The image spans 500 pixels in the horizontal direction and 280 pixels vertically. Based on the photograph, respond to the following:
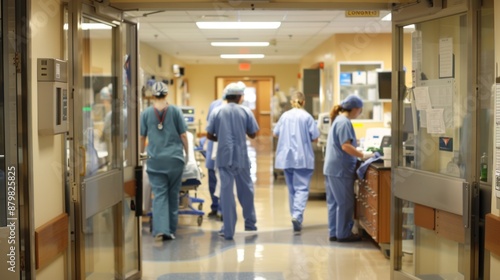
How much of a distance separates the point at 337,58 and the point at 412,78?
17.0 ft

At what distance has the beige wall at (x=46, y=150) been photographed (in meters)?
3.09

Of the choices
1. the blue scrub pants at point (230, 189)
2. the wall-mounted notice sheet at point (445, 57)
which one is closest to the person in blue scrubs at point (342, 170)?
the blue scrub pants at point (230, 189)

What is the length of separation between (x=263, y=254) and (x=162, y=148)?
53.1 inches

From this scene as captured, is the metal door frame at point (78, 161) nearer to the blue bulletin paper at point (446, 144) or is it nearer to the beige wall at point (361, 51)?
the blue bulletin paper at point (446, 144)

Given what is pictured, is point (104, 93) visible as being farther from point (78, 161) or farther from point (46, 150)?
point (46, 150)

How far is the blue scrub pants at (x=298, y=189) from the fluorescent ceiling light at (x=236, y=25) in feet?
8.45

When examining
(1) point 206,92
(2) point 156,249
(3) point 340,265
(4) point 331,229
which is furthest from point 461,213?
(1) point 206,92

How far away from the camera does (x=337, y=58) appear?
939 centimetres

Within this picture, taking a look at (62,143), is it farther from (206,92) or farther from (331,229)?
(206,92)

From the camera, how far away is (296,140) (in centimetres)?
664

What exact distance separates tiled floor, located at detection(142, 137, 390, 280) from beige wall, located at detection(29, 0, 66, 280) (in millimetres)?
1546

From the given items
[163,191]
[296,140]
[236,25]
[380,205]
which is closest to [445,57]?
[380,205]

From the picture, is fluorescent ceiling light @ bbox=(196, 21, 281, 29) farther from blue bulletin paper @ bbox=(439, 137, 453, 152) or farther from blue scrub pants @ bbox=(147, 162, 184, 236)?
blue bulletin paper @ bbox=(439, 137, 453, 152)

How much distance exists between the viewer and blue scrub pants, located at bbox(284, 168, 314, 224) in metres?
6.48
